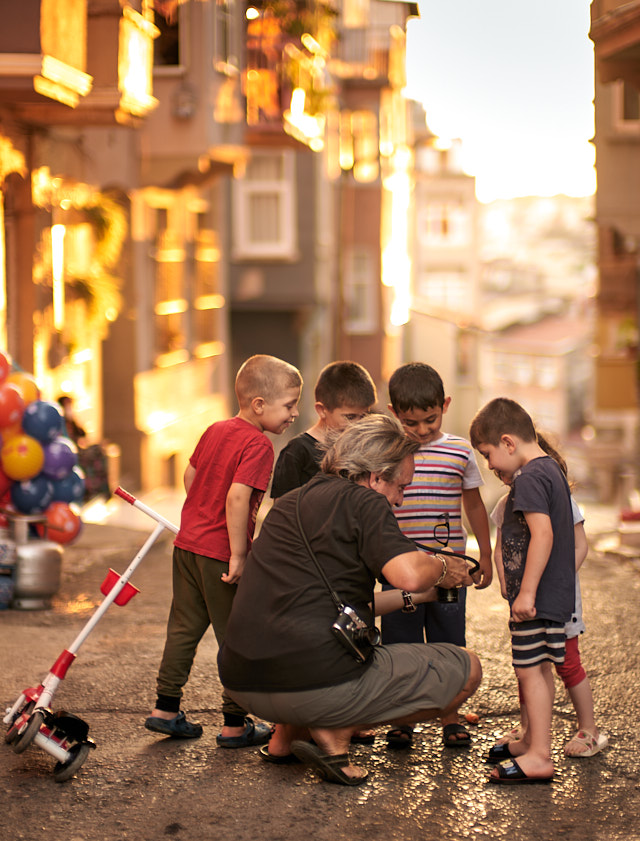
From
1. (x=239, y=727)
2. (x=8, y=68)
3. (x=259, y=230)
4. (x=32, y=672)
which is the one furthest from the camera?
(x=259, y=230)

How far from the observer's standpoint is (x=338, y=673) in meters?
4.17

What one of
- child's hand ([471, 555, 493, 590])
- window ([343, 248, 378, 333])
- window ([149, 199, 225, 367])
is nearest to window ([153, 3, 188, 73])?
window ([149, 199, 225, 367])

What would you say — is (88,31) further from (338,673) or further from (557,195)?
(557,195)

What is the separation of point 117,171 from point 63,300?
7.63 feet

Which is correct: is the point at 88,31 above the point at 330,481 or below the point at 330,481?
above

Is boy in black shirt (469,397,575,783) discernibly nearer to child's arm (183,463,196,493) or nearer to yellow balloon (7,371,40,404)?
child's arm (183,463,196,493)

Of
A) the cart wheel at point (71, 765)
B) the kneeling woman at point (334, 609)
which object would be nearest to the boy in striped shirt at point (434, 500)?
the kneeling woman at point (334, 609)

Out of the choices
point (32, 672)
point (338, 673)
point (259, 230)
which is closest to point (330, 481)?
point (338, 673)

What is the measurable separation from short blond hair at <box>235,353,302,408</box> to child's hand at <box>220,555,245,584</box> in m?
0.61

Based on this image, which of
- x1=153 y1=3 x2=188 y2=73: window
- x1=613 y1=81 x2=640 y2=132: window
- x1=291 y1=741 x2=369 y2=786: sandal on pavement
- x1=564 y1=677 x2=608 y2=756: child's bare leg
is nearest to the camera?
x1=291 y1=741 x2=369 y2=786: sandal on pavement

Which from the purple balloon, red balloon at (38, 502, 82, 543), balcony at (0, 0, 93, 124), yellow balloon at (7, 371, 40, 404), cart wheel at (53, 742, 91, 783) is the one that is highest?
balcony at (0, 0, 93, 124)

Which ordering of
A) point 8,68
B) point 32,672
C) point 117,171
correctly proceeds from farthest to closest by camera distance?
point 117,171, point 8,68, point 32,672

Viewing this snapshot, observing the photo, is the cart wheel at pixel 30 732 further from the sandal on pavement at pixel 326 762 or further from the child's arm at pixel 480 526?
the child's arm at pixel 480 526

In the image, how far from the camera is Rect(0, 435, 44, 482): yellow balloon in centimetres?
772
